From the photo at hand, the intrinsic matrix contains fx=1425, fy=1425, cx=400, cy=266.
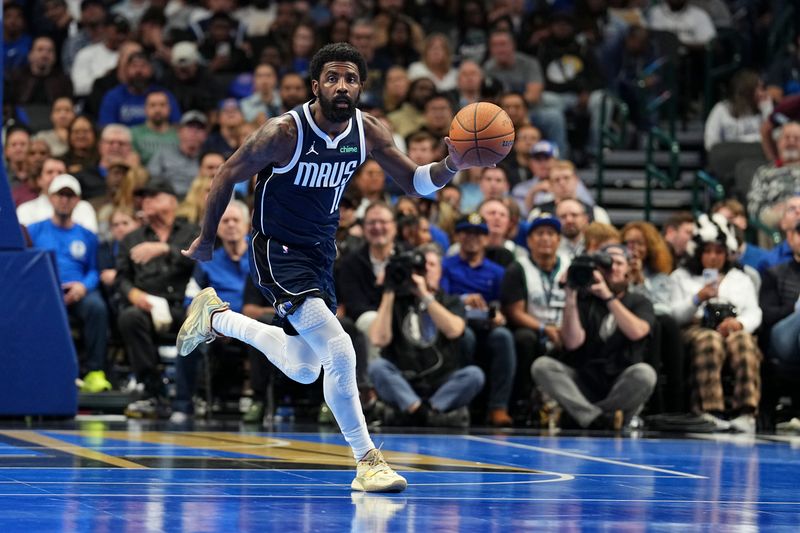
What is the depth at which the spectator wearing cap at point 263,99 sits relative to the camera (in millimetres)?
16438

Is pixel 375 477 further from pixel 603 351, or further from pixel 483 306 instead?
pixel 483 306

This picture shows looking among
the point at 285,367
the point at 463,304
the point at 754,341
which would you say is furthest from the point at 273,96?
the point at 285,367

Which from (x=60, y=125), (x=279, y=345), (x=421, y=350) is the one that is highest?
(x=60, y=125)

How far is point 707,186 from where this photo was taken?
54.7ft

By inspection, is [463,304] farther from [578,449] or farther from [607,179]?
[607,179]

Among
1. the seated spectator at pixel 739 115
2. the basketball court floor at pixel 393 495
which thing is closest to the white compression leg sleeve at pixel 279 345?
the basketball court floor at pixel 393 495

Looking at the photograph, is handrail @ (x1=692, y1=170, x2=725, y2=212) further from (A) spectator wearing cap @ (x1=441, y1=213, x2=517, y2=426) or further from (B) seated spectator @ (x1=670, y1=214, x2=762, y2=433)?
(A) spectator wearing cap @ (x1=441, y1=213, x2=517, y2=426)

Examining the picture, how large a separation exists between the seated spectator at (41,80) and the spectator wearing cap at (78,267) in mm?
3973

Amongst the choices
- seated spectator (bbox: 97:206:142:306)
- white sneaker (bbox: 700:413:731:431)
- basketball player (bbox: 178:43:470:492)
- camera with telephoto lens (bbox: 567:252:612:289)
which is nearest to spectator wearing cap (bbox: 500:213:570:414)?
camera with telephoto lens (bbox: 567:252:612:289)

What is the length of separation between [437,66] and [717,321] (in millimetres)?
6042

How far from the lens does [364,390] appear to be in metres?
12.4

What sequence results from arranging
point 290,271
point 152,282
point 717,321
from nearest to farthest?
point 290,271, point 717,321, point 152,282

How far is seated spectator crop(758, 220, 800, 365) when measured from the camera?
12594 mm

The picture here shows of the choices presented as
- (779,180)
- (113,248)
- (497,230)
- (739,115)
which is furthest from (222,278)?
(739,115)
